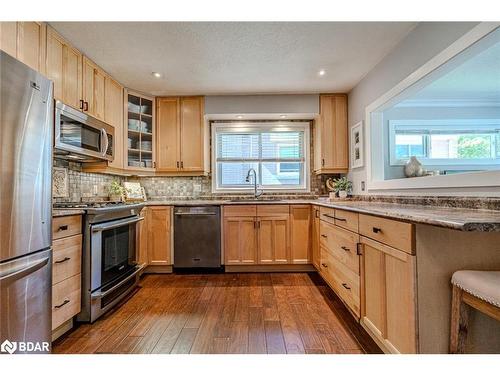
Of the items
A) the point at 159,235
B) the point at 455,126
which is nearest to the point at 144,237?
the point at 159,235

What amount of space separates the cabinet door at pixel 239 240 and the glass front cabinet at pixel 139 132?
4.46 feet

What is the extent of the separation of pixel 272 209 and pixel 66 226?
2.08 meters

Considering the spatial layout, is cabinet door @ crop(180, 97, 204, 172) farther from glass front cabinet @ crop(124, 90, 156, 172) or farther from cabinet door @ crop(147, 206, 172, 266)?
cabinet door @ crop(147, 206, 172, 266)

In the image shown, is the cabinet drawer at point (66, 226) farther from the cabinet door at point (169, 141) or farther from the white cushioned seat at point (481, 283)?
the white cushioned seat at point (481, 283)

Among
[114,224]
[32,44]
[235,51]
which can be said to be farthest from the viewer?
[235,51]

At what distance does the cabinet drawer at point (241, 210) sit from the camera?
3121mm

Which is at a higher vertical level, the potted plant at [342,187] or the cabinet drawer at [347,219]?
the potted plant at [342,187]

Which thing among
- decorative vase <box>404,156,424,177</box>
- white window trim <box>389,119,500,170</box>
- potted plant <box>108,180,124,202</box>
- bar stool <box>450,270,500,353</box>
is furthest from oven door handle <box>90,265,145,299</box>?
white window trim <box>389,119,500,170</box>

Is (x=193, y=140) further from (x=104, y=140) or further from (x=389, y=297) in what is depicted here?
(x=389, y=297)

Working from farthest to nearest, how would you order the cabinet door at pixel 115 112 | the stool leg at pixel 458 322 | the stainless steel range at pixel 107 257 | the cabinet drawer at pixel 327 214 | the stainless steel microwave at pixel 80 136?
the cabinet door at pixel 115 112 < the cabinet drawer at pixel 327 214 < the stainless steel microwave at pixel 80 136 < the stainless steel range at pixel 107 257 < the stool leg at pixel 458 322

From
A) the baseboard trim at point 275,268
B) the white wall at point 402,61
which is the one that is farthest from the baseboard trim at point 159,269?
the white wall at point 402,61

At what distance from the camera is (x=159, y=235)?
122 inches

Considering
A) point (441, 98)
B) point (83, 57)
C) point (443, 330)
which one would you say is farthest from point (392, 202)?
point (83, 57)

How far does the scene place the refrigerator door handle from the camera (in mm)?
1116
